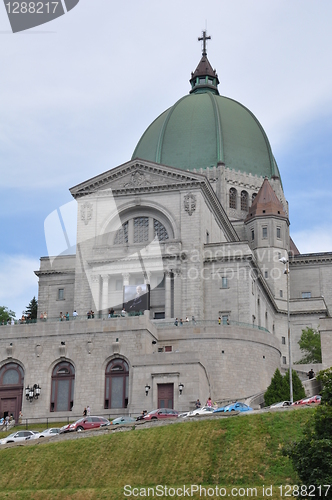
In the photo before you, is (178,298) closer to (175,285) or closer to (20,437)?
(175,285)

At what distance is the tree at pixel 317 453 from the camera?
98.5 feet

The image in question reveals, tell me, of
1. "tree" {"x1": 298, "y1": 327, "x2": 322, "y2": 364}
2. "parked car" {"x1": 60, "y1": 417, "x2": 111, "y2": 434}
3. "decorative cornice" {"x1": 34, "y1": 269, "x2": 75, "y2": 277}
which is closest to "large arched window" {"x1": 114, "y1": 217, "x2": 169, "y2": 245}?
"decorative cornice" {"x1": 34, "y1": 269, "x2": 75, "y2": 277}

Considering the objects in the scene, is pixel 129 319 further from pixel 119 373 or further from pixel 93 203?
pixel 93 203

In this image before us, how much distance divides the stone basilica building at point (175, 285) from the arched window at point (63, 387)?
9cm

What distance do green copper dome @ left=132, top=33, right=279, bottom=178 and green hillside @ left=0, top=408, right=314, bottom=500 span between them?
62.2m

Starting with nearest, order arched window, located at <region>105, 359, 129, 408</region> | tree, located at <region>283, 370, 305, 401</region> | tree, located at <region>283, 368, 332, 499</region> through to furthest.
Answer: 1. tree, located at <region>283, 368, 332, 499</region>
2. tree, located at <region>283, 370, 305, 401</region>
3. arched window, located at <region>105, 359, 129, 408</region>

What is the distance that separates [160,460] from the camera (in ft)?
130

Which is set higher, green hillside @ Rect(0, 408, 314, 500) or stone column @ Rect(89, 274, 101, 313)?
stone column @ Rect(89, 274, 101, 313)

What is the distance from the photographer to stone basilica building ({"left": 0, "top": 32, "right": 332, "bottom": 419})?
62.4 m

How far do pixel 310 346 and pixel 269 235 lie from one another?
19439 millimetres

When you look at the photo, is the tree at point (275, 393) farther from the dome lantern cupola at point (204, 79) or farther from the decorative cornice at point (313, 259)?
the dome lantern cupola at point (204, 79)

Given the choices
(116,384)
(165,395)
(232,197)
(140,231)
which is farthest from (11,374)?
(232,197)

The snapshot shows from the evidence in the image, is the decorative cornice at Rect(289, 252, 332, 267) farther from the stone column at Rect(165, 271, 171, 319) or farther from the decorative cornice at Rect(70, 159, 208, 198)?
the stone column at Rect(165, 271, 171, 319)

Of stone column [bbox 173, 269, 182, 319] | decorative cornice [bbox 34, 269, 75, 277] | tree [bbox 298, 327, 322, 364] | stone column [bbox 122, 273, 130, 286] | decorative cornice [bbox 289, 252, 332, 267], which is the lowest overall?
tree [bbox 298, 327, 322, 364]
